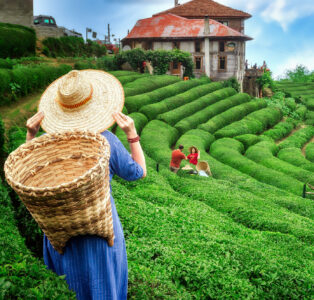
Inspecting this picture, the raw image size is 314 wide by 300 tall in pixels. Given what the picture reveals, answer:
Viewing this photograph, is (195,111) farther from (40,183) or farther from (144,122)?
(40,183)

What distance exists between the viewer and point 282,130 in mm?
31656

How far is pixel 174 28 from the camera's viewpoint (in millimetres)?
45375

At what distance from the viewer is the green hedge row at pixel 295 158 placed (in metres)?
22.1

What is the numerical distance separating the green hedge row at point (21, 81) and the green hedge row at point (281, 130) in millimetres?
19147

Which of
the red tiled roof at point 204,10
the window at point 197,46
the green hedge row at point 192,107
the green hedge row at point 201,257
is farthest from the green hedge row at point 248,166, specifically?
the red tiled roof at point 204,10

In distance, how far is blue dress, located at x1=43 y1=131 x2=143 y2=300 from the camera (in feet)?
10.1

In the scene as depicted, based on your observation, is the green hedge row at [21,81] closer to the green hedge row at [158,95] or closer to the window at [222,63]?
the green hedge row at [158,95]

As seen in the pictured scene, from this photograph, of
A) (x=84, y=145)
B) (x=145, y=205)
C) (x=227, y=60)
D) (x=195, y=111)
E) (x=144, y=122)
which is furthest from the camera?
(x=227, y=60)

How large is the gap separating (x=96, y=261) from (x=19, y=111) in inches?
549

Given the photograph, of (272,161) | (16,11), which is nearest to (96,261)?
(272,161)

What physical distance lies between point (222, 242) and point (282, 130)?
26.7 m

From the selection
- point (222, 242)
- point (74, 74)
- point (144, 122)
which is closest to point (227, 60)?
point (144, 122)

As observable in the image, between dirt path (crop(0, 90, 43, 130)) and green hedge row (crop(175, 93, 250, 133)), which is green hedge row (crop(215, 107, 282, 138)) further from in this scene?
dirt path (crop(0, 90, 43, 130))

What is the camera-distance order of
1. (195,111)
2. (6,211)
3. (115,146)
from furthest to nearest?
(195,111), (6,211), (115,146)
